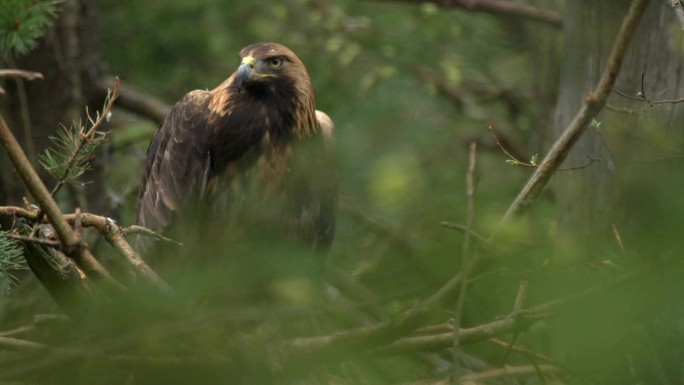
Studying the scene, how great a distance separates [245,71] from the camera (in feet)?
14.6

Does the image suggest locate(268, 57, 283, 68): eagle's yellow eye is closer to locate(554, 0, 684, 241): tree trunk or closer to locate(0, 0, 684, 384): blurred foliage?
locate(0, 0, 684, 384): blurred foliage

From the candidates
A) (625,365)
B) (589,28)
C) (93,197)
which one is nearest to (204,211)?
(93,197)

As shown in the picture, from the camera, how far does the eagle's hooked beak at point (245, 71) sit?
4.43 metres

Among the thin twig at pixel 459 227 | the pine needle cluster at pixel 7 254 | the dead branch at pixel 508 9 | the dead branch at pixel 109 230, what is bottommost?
the pine needle cluster at pixel 7 254

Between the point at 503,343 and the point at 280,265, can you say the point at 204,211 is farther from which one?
the point at 280,265

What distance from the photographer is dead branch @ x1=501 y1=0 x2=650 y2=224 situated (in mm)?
1972

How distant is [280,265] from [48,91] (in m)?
3.98

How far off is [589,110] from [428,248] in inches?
18.6

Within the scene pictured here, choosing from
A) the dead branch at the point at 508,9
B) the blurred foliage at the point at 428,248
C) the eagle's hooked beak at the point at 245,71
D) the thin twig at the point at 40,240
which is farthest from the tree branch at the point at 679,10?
the dead branch at the point at 508,9

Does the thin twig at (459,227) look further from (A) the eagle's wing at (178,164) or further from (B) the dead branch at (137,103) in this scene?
(B) the dead branch at (137,103)

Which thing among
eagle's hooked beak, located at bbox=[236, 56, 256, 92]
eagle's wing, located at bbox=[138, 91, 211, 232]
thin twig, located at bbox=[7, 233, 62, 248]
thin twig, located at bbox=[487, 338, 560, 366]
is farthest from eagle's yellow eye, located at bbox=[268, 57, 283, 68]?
thin twig, located at bbox=[7, 233, 62, 248]

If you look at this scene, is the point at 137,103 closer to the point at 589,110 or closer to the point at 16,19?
the point at 16,19

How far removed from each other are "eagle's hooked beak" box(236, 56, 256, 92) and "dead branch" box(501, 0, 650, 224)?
245 cm

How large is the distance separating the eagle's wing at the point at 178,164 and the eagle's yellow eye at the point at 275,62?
0.39m
